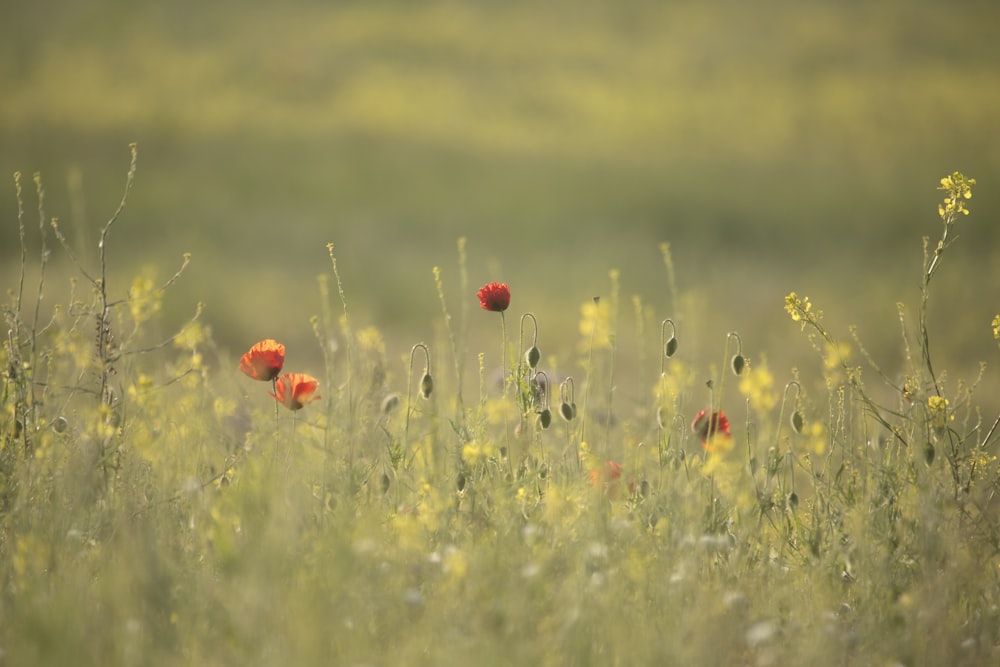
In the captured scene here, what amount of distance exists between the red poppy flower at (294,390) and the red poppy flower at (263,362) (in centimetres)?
3

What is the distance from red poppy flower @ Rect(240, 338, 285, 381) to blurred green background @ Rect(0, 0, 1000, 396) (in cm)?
549

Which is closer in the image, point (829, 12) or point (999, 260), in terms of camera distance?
point (999, 260)

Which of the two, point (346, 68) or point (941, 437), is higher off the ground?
point (941, 437)

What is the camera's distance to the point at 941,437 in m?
2.09

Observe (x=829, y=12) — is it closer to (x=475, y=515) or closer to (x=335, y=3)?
(x=335, y=3)

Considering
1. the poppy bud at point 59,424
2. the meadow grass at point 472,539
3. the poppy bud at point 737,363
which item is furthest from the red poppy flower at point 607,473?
the poppy bud at point 59,424

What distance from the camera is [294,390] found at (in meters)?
2.17

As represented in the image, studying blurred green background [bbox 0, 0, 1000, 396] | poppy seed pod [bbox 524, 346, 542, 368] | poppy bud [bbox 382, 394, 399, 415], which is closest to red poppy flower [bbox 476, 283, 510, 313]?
poppy seed pod [bbox 524, 346, 542, 368]

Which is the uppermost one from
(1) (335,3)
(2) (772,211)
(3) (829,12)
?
(3) (829,12)

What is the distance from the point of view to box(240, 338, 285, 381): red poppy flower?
2.18 metres

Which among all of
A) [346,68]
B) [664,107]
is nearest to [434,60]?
[346,68]

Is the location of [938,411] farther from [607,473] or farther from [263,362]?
[263,362]

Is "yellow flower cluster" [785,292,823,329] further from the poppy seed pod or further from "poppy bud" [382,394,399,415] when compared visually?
"poppy bud" [382,394,399,415]

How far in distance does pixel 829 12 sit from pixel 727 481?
17.1 m
